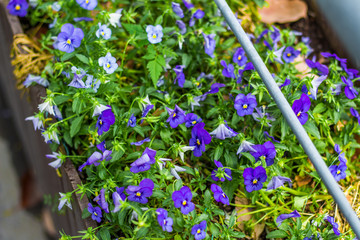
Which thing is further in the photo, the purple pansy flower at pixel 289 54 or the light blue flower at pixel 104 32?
the purple pansy flower at pixel 289 54

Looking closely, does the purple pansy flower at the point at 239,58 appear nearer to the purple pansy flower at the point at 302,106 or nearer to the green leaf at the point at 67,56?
the purple pansy flower at the point at 302,106

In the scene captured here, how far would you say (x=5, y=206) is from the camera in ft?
10.9

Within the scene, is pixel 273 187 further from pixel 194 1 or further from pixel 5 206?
pixel 5 206

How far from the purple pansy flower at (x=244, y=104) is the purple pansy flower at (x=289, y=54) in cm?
41

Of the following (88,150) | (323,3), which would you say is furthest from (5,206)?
(323,3)

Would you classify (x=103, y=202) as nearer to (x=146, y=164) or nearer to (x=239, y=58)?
(x=146, y=164)

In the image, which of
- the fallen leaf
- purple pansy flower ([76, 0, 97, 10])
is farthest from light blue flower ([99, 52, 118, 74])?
the fallen leaf

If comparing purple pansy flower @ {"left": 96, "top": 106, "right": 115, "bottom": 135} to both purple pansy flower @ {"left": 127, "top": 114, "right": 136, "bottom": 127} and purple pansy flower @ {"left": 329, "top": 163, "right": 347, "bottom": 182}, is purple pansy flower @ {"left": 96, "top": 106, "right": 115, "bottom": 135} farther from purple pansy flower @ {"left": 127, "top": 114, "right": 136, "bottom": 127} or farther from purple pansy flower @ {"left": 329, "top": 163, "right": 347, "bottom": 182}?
purple pansy flower @ {"left": 329, "top": 163, "right": 347, "bottom": 182}

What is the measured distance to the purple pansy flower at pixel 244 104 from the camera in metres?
1.43

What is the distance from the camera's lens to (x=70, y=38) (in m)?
1.49

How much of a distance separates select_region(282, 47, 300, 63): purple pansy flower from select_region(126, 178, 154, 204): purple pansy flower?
0.87 meters

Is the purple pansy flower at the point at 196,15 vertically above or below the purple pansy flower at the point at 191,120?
above

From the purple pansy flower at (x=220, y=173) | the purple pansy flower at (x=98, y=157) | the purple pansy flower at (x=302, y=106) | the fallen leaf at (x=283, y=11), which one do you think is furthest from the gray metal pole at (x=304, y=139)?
the fallen leaf at (x=283, y=11)

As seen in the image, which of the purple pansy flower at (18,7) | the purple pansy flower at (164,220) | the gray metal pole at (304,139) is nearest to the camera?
the gray metal pole at (304,139)
